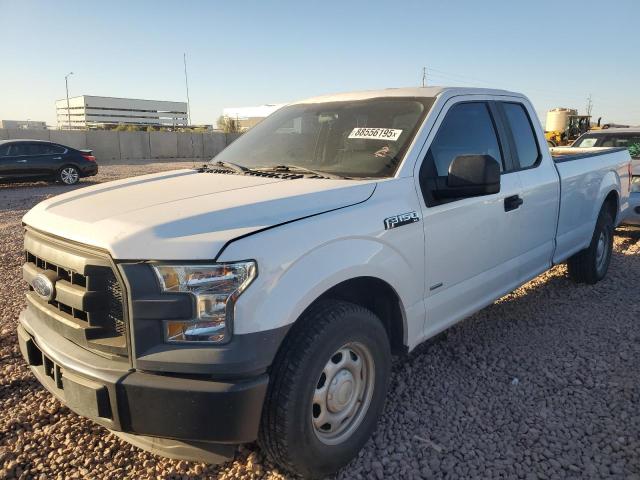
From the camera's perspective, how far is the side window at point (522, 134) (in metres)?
4.06

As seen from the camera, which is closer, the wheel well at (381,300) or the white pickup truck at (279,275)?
the white pickup truck at (279,275)

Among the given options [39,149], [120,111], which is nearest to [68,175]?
[39,149]

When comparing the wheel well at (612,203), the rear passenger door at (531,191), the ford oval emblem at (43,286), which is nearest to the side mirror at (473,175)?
the rear passenger door at (531,191)

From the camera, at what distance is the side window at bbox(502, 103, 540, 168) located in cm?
406

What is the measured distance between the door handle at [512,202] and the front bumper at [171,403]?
230 centimetres

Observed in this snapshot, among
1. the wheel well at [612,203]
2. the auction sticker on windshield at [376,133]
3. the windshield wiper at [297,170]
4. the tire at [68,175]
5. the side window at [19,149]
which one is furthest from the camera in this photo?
the tire at [68,175]

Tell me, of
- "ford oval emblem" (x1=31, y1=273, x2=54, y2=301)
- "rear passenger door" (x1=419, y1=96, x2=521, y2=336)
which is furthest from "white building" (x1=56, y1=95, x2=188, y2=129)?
"ford oval emblem" (x1=31, y1=273, x2=54, y2=301)

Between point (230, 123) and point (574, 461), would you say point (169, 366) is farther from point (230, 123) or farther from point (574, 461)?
point (230, 123)

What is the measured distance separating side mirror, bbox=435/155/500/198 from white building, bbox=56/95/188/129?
107 meters

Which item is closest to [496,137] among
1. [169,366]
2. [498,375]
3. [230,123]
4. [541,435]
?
[498,375]

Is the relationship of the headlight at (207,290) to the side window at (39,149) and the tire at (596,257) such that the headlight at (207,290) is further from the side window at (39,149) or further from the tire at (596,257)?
the side window at (39,149)

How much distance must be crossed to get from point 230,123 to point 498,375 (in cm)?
6291

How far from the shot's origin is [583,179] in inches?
190

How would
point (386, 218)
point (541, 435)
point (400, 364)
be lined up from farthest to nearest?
point (400, 364), point (541, 435), point (386, 218)
